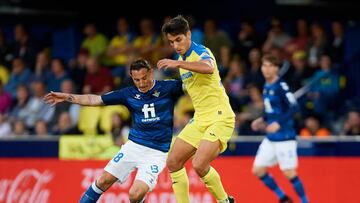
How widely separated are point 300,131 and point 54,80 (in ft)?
16.4

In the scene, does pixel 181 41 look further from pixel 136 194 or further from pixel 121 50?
pixel 121 50

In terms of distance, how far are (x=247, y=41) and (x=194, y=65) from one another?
792cm

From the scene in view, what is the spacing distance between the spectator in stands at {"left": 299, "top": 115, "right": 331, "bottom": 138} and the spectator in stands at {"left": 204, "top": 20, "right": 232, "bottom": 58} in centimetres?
251

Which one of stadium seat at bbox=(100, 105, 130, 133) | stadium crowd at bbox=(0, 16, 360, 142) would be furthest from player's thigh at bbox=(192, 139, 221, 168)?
stadium seat at bbox=(100, 105, 130, 133)

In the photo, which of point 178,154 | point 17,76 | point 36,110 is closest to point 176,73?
point 36,110

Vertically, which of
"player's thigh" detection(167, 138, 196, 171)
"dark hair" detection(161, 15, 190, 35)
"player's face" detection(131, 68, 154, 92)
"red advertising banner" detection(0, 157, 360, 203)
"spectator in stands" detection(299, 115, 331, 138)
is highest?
"dark hair" detection(161, 15, 190, 35)

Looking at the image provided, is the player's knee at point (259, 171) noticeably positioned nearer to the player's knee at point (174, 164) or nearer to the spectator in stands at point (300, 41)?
→ the player's knee at point (174, 164)

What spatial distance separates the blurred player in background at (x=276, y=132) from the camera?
11.5 m

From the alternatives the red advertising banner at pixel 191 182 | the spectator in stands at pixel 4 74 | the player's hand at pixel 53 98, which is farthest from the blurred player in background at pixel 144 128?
the spectator in stands at pixel 4 74

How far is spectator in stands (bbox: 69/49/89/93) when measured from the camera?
660 inches

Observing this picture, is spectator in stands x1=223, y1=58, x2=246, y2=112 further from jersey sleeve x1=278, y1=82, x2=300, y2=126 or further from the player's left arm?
the player's left arm

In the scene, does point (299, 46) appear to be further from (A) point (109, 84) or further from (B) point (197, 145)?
(B) point (197, 145)

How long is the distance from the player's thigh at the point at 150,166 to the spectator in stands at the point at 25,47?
28.0 ft

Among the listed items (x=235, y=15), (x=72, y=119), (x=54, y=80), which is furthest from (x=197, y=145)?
(x=235, y=15)
